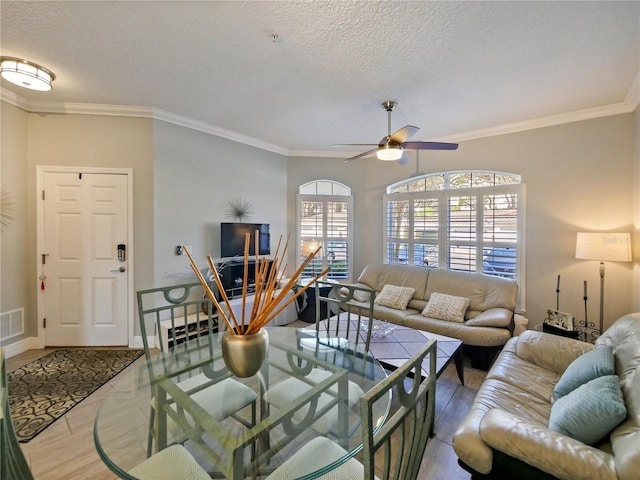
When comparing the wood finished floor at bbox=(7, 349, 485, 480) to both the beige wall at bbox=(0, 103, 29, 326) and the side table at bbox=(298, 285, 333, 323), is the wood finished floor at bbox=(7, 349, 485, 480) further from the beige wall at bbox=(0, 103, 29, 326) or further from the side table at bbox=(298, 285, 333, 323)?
the side table at bbox=(298, 285, 333, 323)

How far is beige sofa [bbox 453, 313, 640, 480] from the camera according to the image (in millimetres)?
1110

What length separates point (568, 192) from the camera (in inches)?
127

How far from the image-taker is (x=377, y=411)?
136cm

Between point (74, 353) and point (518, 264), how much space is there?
5.50 metres

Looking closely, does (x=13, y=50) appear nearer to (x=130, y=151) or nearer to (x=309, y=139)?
(x=130, y=151)

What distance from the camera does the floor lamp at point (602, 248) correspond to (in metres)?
2.63

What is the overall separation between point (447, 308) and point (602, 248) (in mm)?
1607

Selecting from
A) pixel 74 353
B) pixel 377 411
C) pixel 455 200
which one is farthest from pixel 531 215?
pixel 74 353

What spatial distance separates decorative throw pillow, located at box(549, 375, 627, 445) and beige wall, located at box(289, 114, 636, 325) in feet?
7.58

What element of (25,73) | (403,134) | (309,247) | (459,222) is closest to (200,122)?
(25,73)

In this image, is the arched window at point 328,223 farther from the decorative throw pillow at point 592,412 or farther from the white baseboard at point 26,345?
the decorative throw pillow at point 592,412

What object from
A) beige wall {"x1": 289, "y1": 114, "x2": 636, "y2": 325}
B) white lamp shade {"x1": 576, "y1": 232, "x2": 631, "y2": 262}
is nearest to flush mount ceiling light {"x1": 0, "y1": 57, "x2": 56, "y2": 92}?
beige wall {"x1": 289, "y1": 114, "x2": 636, "y2": 325}

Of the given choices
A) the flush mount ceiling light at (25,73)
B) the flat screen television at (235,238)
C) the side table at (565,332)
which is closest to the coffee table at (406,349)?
the side table at (565,332)

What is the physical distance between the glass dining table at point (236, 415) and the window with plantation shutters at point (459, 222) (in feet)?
9.12
